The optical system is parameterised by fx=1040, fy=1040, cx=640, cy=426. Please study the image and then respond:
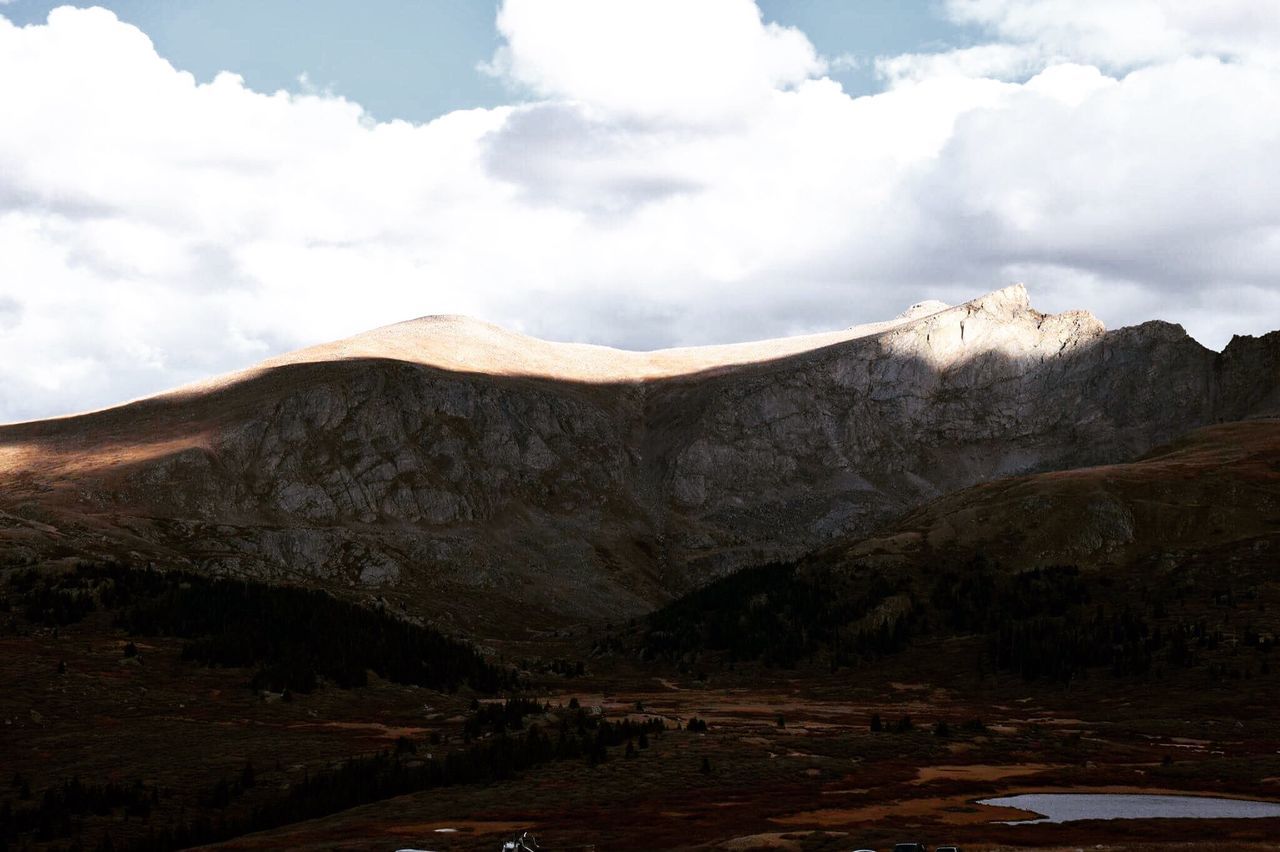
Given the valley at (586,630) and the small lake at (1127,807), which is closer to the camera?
the small lake at (1127,807)

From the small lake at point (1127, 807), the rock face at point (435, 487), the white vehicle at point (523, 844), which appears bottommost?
the small lake at point (1127, 807)

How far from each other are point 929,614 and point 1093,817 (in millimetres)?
72068

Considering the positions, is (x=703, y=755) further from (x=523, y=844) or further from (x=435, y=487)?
(x=435, y=487)

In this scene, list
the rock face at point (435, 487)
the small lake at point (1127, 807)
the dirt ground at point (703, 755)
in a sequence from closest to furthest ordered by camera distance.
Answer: the dirt ground at point (703, 755)
the small lake at point (1127, 807)
the rock face at point (435, 487)

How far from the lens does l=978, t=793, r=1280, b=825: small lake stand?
38.1 m

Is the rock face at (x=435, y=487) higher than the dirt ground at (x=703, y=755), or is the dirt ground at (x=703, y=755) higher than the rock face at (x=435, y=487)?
the rock face at (x=435, y=487)

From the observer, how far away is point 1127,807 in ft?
133

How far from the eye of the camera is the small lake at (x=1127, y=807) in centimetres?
3806

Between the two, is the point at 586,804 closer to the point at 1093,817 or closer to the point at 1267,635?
the point at 1093,817

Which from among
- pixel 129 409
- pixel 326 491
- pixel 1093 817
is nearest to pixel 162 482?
pixel 326 491

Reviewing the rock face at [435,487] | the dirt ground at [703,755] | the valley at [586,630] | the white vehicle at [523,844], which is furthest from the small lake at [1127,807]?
the rock face at [435,487]

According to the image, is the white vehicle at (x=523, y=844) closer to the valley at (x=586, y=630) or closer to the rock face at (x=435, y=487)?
the valley at (x=586, y=630)

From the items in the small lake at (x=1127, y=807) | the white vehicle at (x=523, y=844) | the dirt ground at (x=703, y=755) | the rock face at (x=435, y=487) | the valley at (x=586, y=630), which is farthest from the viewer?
the rock face at (x=435, y=487)

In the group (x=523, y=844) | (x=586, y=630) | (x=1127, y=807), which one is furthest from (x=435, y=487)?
(x=523, y=844)
